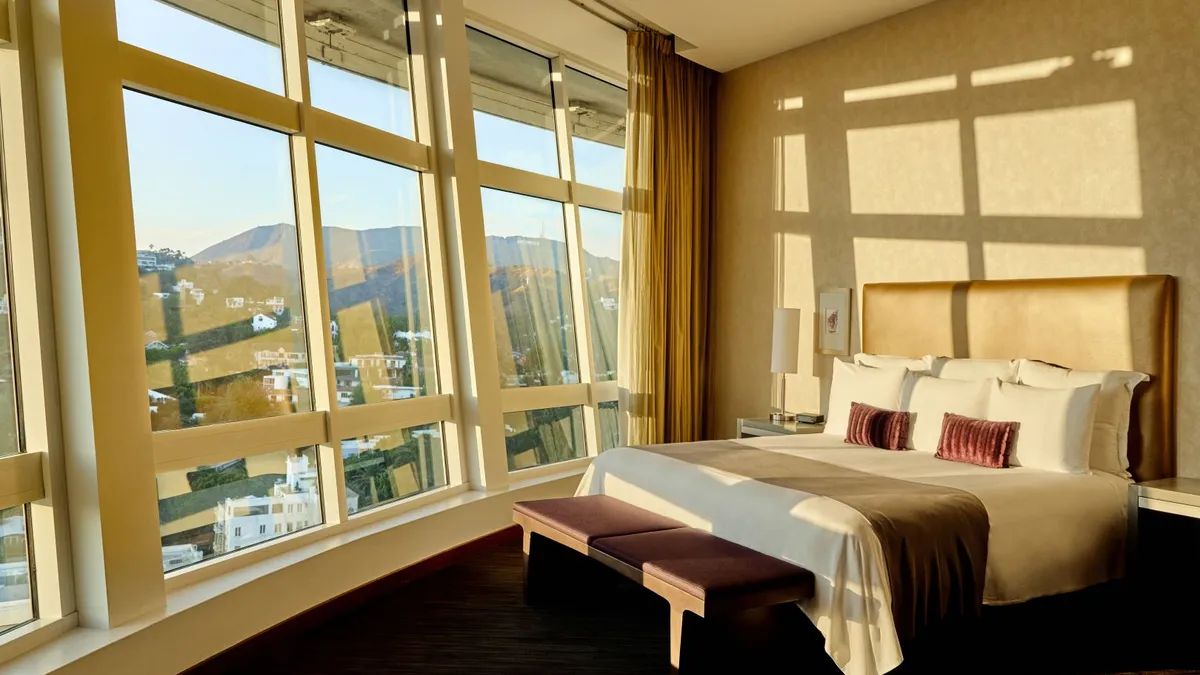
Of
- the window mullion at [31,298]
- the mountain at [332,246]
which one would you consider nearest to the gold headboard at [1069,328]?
the mountain at [332,246]

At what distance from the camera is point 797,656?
3096 mm

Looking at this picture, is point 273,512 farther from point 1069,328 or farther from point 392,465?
point 1069,328

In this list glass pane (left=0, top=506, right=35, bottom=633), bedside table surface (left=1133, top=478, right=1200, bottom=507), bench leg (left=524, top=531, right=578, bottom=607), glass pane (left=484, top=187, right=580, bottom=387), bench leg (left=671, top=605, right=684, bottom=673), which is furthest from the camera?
glass pane (left=484, top=187, right=580, bottom=387)

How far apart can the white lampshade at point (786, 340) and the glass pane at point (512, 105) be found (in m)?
1.85

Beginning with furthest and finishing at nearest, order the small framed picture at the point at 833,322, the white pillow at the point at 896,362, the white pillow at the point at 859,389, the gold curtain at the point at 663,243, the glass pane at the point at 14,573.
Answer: the gold curtain at the point at 663,243 < the small framed picture at the point at 833,322 < the white pillow at the point at 896,362 < the white pillow at the point at 859,389 < the glass pane at the point at 14,573

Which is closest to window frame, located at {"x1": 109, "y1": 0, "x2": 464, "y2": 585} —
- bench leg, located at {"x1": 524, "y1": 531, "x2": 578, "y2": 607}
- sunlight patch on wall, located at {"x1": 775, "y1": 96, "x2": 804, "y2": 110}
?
bench leg, located at {"x1": 524, "y1": 531, "x2": 578, "y2": 607}

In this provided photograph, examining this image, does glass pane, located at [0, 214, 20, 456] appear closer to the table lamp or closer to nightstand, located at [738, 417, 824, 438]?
nightstand, located at [738, 417, 824, 438]

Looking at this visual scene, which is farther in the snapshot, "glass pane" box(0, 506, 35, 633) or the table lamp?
the table lamp

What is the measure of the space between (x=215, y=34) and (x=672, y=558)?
2.91m

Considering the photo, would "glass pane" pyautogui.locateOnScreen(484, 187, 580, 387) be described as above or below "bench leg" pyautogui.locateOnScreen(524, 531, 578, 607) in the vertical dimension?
above

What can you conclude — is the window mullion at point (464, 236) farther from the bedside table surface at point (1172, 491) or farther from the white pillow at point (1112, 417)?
the bedside table surface at point (1172, 491)

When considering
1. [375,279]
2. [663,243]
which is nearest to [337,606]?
[375,279]

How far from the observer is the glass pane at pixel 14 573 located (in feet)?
8.93

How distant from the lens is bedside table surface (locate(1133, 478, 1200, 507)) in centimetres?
352
